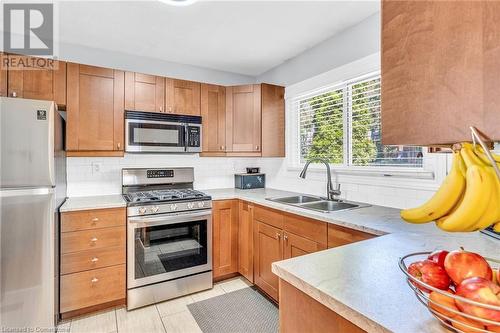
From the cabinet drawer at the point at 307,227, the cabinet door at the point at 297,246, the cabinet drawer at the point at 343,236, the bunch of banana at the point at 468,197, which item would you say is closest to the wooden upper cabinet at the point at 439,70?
the bunch of banana at the point at 468,197

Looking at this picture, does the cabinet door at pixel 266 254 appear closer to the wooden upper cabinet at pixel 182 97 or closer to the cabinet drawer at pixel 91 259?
the cabinet drawer at pixel 91 259

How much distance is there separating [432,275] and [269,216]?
5.89 feet

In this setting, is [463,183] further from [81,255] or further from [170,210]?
[81,255]

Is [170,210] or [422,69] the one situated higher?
[422,69]

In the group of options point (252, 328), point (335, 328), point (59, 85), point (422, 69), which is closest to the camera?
point (422, 69)

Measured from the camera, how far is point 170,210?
250 cm

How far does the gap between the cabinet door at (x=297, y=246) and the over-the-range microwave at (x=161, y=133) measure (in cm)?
142

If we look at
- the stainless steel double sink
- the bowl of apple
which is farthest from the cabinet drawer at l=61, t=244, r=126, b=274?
the bowl of apple

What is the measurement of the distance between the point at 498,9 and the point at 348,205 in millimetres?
1986

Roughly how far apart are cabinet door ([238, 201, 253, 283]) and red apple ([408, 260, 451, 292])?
203 cm

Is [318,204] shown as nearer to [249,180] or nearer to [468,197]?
[249,180]

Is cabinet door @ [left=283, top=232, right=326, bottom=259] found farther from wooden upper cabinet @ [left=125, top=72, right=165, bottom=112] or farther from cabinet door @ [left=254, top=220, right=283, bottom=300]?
wooden upper cabinet @ [left=125, top=72, right=165, bottom=112]

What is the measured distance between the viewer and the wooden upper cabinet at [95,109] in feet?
8.05

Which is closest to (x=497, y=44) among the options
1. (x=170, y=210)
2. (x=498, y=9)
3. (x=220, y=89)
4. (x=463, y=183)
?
(x=498, y=9)
